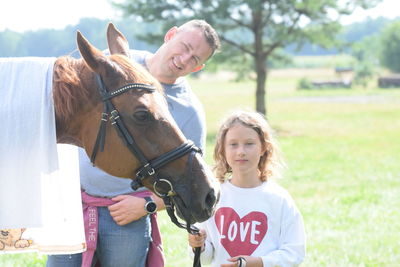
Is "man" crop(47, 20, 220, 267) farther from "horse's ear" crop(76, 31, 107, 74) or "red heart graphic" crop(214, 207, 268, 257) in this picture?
"horse's ear" crop(76, 31, 107, 74)

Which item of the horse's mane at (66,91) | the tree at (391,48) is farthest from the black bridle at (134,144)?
the tree at (391,48)

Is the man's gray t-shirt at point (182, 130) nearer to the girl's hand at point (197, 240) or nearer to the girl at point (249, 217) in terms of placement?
the girl at point (249, 217)

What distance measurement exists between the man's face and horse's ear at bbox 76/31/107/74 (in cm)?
72

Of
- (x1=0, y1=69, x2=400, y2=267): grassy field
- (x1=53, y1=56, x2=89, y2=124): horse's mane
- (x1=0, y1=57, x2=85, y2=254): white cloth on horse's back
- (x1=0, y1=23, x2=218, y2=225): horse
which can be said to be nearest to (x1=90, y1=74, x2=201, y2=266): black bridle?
(x1=0, y1=23, x2=218, y2=225): horse

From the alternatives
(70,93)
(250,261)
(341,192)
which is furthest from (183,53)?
(341,192)

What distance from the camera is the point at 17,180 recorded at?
2.85 m

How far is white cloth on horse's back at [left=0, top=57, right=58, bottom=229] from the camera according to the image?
2.79 meters

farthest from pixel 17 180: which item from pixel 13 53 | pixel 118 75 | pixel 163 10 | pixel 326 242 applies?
pixel 13 53

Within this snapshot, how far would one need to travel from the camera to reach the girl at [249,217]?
335 cm

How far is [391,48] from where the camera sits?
74250 mm

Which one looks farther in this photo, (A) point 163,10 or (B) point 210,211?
(A) point 163,10

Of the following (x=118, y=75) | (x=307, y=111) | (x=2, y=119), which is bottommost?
(x=307, y=111)

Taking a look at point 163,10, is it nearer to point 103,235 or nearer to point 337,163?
point 337,163

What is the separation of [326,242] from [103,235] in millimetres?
3894
